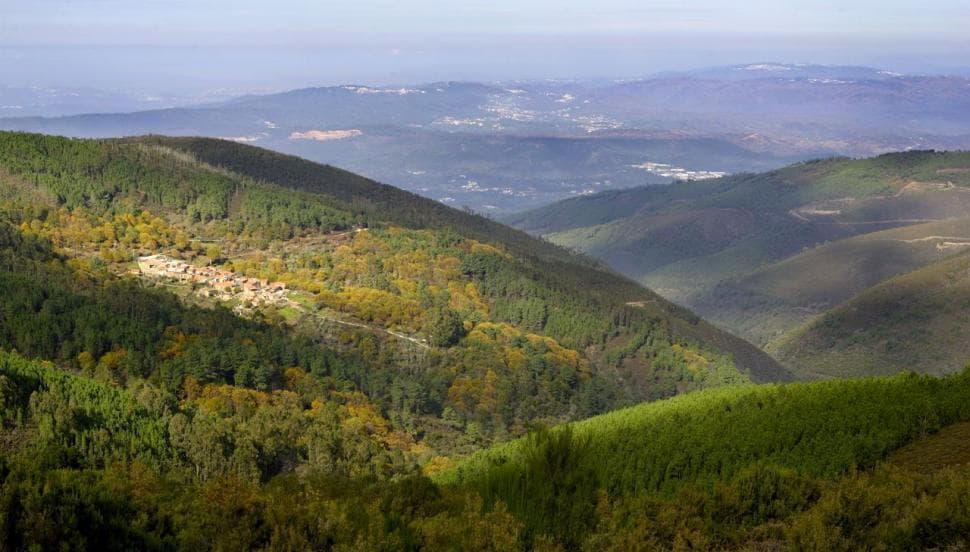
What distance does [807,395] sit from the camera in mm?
49969

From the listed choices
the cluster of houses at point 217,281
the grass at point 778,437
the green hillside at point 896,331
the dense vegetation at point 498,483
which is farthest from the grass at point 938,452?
the green hillside at point 896,331

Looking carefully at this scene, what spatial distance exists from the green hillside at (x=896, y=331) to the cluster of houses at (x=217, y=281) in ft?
311

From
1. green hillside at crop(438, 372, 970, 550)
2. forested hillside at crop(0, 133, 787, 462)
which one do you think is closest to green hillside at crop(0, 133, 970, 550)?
green hillside at crop(438, 372, 970, 550)

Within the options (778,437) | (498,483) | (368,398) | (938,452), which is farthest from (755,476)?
(368,398)

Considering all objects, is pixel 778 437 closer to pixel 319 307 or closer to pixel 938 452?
pixel 938 452

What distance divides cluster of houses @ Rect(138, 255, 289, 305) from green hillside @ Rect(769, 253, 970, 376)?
94.7 m

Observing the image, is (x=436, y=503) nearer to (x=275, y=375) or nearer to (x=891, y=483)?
(x=891, y=483)

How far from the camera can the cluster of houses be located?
8919 centimetres

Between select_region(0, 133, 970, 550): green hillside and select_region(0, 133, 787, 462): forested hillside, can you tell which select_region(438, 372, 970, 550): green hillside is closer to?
select_region(0, 133, 970, 550): green hillside

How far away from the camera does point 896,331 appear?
480ft

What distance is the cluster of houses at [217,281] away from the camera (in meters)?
89.2

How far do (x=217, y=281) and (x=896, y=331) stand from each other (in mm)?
119080

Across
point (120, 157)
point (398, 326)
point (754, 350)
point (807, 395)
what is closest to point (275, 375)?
point (398, 326)

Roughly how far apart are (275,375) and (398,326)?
24.7 m
